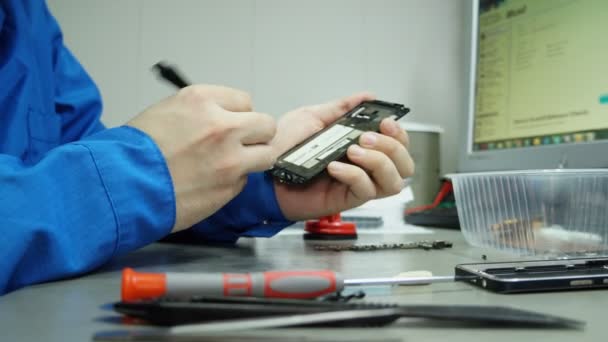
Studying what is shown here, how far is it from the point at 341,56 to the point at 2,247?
0.95m

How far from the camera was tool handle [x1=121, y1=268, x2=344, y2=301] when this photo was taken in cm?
26

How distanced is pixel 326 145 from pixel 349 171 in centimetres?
4

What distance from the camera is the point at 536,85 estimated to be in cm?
89

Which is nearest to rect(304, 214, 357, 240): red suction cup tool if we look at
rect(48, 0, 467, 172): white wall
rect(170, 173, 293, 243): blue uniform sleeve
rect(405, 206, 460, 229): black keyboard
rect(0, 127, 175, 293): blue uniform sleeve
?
rect(170, 173, 293, 243): blue uniform sleeve

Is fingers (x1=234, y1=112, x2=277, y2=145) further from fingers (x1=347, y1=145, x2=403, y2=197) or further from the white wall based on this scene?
the white wall

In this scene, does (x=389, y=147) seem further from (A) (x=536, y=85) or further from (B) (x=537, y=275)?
(A) (x=536, y=85)

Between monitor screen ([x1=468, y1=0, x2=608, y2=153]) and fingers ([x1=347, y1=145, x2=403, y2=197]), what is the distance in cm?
36

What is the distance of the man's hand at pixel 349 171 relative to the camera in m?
0.58

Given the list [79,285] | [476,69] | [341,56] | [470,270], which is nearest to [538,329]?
[470,270]

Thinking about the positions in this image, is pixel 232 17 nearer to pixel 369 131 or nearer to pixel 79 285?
pixel 369 131

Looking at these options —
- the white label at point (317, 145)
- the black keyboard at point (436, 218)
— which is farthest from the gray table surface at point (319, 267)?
the black keyboard at point (436, 218)

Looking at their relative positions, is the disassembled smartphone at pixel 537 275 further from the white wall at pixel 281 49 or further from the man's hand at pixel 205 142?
the white wall at pixel 281 49

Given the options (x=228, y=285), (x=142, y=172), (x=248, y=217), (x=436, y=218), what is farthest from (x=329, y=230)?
(x=228, y=285)

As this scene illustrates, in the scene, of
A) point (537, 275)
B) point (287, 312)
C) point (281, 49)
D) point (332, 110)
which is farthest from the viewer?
point (281, 49)
